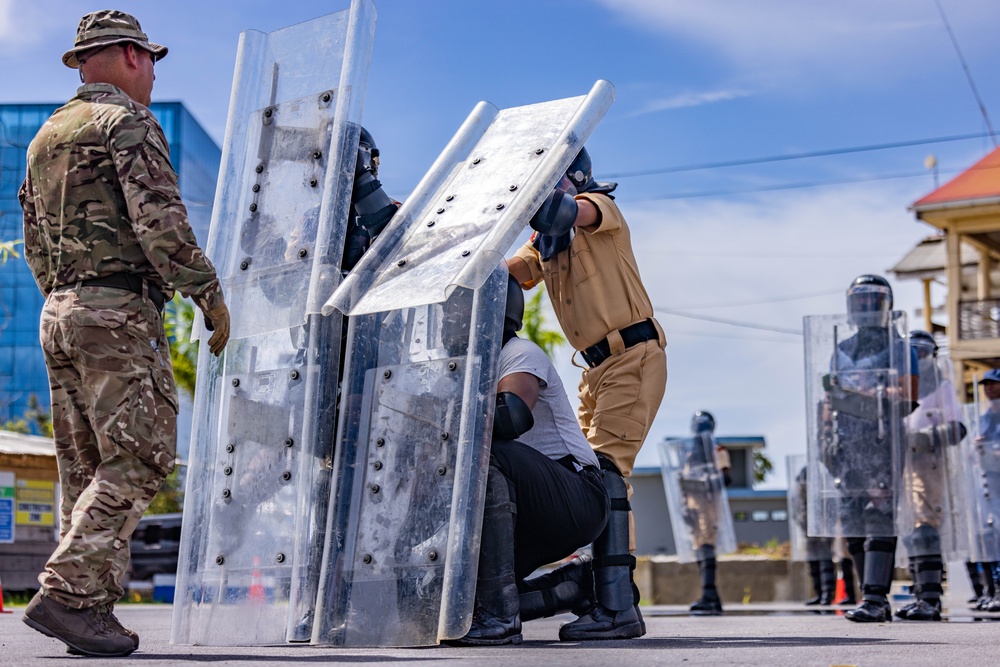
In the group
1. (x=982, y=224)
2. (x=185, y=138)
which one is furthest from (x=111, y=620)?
(x=185, y=138)

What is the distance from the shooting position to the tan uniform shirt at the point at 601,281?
16.7ft

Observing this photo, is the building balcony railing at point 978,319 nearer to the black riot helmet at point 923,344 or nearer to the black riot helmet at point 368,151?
the black riot helmet at point 923,344

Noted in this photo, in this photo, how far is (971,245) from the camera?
29.0 m

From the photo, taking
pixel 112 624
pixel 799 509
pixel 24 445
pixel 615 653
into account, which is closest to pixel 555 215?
pixel 615 653

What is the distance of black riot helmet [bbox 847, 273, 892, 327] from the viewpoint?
25.0 feet

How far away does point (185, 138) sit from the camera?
67.9 metres

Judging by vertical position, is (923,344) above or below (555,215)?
above

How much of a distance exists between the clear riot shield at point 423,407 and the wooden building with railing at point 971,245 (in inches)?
965

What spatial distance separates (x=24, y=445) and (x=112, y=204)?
12.3m

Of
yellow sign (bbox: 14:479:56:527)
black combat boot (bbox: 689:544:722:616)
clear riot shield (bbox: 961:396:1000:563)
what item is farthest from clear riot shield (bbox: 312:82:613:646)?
yellow sign (bbox: 14:479:56:527)

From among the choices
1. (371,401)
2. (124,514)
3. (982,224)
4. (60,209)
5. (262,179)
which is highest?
(982,224)

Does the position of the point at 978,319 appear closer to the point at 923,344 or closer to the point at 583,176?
the point at 923,344

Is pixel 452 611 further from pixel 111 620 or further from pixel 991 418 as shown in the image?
pixel 991 418

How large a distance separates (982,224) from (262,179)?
83.6 ft
